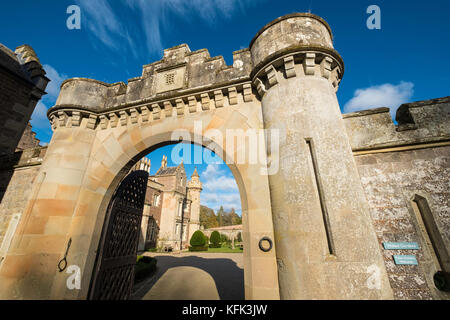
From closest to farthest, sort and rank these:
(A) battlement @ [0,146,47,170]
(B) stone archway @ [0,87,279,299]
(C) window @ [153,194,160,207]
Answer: (B) stone archway @ [0,87,279,299], (A) battlement @ [0,146,47,170], (C) window @ [153,194,160,207]

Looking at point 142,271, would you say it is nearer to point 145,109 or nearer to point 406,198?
point 145,109

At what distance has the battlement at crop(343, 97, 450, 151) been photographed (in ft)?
10.9

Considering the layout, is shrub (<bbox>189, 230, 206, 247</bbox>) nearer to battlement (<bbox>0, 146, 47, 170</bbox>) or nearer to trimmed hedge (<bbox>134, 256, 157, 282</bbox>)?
trimmed hedge (<bbox>134, 256, 157, 282</bbox>)

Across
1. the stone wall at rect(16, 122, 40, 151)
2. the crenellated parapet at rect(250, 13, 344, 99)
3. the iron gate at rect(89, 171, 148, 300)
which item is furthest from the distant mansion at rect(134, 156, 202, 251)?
the crenellated parapet at rect(250, 13, 344, 99)

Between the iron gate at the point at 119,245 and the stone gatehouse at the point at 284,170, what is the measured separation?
0.22 metres

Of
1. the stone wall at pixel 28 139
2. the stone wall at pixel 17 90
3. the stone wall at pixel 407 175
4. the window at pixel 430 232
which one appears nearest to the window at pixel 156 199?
the stone wall at pixel 28 139

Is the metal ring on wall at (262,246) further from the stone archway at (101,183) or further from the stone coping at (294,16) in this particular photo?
the stone coping at (294,16)

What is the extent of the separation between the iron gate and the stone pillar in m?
4.13

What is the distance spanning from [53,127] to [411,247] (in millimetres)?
8456

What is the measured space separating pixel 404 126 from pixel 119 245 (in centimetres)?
703

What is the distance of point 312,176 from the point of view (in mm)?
2975

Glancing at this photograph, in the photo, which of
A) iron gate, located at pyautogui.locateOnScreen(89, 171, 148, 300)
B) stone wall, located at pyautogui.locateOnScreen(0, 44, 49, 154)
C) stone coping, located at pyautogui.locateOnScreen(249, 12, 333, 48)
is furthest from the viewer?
stone wall, located at pyautogui.locateOnScreen(0, 44, 49, 154)

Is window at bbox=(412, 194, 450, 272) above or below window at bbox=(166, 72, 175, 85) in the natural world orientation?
below

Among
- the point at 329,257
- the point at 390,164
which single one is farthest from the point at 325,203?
the point at 390,164
